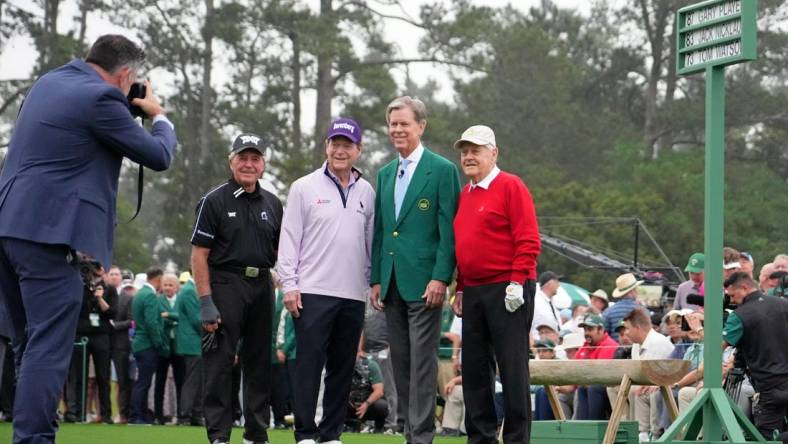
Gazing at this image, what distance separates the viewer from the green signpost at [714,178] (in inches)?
323

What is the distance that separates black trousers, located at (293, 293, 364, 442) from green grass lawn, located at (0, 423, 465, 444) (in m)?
2.09

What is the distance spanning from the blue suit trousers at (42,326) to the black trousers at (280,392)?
996 centimetres

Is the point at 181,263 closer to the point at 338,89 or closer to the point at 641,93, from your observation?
the point at 338,89

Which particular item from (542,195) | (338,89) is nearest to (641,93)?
(542,195)

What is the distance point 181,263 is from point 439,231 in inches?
1339

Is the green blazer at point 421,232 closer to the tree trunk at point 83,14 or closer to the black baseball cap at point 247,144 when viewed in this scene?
the black baseball cap at point 247,144

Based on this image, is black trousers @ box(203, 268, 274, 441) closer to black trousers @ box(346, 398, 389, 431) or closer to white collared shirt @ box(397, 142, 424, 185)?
white collared shirt @ box(397, 142, 424, 185)

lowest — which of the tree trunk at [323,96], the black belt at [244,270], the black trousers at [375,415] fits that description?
the black trousers at [375,415]

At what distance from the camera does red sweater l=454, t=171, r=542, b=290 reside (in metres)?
8.47

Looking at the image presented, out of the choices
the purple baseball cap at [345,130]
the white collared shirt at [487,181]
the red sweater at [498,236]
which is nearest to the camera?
the red sweater at [498,236]

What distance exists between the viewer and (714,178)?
27.8 ft

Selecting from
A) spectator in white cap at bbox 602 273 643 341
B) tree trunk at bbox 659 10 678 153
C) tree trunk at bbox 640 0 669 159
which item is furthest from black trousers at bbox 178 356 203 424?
tree trunk at bbox 659 10 678 153

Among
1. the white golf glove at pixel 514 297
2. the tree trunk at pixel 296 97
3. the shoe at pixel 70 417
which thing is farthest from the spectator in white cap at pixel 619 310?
the tree trunk at pixel 296 97

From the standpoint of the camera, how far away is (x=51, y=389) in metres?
6.64
